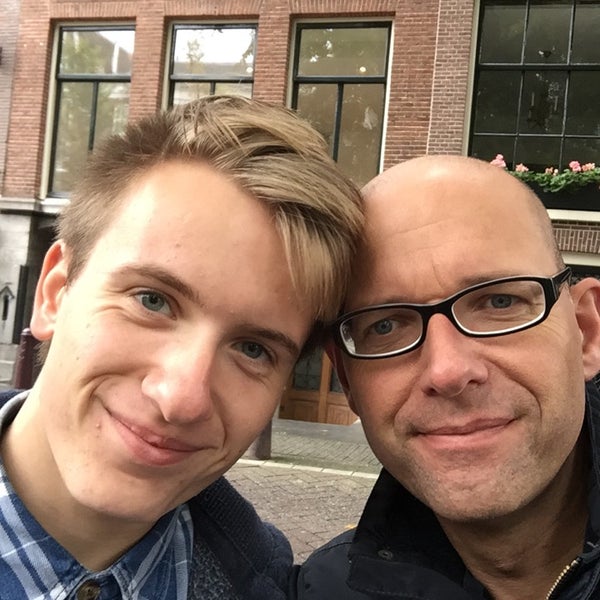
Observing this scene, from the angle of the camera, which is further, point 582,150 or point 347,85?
point 347,85

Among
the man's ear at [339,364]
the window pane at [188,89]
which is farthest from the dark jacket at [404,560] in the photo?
the window pane at [188,89]

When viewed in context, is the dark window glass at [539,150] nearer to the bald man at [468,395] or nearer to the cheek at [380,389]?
the bald man at [468,395]

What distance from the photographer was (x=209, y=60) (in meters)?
10.2

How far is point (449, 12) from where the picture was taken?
877 cm

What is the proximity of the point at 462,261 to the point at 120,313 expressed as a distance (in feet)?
2.45

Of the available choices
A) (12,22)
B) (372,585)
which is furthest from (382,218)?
(12,22)

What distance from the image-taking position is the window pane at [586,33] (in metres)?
8.73

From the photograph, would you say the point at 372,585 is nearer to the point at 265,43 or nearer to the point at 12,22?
the point at 265,43

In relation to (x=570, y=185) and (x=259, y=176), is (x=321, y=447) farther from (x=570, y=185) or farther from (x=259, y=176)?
(x=259, y=176)

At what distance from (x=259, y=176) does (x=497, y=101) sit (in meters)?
8.54

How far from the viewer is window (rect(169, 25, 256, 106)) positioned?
1005 cm

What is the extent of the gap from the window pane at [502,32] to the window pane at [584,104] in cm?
86

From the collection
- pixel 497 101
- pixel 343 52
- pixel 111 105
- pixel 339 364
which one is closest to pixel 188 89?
pixel 111 105

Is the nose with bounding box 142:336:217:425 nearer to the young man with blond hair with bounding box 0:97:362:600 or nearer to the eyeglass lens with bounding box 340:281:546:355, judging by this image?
the young man with blond hair with bounding box 0:97:362:600
